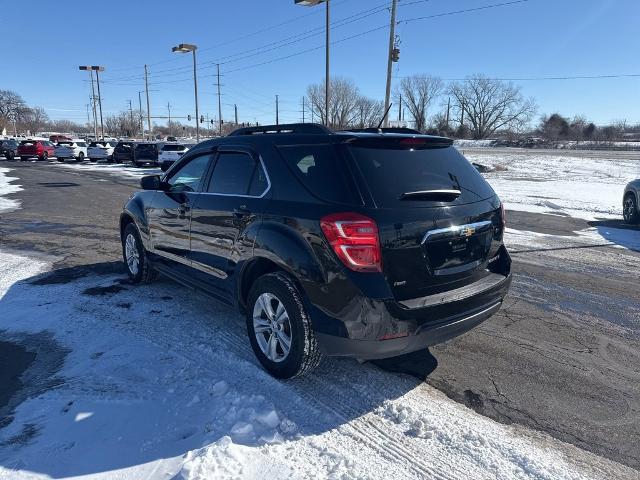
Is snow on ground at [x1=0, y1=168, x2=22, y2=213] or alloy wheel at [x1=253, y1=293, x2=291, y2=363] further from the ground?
alloy wheel at [x1=253, y1=293, x2=291, y2=363]

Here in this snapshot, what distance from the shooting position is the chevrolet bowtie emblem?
3268 mm

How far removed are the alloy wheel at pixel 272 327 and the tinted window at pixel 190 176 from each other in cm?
158

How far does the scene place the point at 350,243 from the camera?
2.92 metres

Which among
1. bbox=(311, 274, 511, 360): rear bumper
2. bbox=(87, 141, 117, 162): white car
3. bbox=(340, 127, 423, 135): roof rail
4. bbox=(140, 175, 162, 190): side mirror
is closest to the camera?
bbox=(311, 274, 511, 360): rear bumper

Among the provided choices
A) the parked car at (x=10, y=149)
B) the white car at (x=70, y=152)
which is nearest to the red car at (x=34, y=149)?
the white car at (x=70, y=152)

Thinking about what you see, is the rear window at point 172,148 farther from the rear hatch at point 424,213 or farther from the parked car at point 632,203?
the rear hatch at point 424,213

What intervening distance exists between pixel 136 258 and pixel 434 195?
13.0ft

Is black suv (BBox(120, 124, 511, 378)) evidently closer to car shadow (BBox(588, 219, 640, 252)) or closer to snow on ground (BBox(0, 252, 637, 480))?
snow on ground (BBox(0, 252, 637, 480))

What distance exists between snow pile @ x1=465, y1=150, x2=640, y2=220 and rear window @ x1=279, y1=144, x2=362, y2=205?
35.1 feet

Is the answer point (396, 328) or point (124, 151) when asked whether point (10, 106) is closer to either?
point (124, 151)

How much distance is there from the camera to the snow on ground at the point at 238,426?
2576 millimetres

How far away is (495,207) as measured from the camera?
147 inches

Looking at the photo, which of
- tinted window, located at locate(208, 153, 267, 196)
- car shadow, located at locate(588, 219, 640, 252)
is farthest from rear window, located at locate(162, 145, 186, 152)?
tinted window, located at locate(208, 153, 267, 196)

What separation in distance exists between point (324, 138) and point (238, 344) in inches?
76.0
